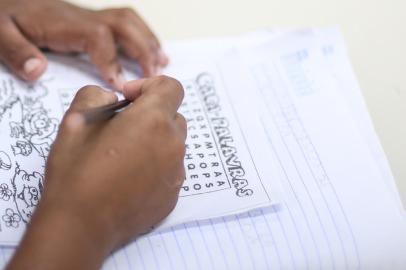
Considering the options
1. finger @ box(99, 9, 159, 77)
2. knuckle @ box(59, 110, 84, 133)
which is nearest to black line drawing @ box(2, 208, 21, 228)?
knuckle @ box(59, 110, 84, 133)

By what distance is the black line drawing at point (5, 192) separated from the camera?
1.49 feet

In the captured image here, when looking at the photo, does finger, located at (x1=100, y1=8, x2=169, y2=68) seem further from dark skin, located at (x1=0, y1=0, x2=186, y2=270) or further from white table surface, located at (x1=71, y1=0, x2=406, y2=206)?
dark skin, located at (x1=0, y1=0, x2=186, y2=270)

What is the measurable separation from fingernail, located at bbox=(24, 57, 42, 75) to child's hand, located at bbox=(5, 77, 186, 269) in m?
0.16

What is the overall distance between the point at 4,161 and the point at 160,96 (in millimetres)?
168

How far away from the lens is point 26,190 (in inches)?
18.2

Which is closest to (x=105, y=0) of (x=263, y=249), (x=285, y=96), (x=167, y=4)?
(x=167, y=4)

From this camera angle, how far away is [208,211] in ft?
1.49

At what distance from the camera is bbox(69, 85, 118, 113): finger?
16.5 inches

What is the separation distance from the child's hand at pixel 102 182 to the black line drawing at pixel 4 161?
0.10 meters

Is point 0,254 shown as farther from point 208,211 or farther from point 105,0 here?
point 105,0

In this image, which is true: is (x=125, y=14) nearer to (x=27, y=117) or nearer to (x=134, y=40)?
(x=134, y=40)

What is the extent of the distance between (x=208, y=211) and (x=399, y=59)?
0.32 meters

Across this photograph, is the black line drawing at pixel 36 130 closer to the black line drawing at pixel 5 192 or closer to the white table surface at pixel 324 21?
the black line drawing at pixel 5 192

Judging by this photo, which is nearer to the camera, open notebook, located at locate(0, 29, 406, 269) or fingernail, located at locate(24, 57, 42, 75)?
open notebook, located at locate(0, 29, 406, 269)
